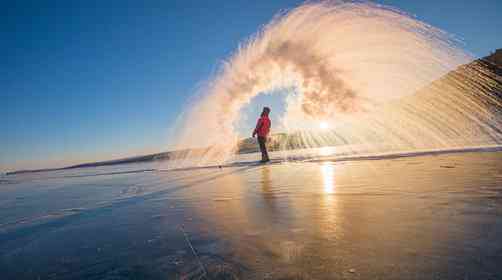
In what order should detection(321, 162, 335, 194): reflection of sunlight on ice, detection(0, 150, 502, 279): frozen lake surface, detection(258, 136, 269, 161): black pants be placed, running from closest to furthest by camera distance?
detection(0, 150, 502, 279): frozen lake surface < detection(321, 162, 335, 194): reflection of sunlight on ice < detection(258, 136, 269, 161): black pants

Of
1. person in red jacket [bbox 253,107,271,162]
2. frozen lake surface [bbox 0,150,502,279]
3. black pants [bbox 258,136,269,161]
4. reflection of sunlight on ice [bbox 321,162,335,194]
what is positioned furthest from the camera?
person in red jacket [bbox 253,107,271,162]

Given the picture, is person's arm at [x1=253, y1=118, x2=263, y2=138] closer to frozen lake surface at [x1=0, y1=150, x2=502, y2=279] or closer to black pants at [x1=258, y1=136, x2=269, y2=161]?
black pants at [x1=258, y1=136, x2=269, y2=161]

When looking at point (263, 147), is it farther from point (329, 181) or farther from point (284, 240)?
point (284, 240)

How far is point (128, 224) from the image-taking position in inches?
122

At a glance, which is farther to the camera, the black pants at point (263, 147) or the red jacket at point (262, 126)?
the red jacket at point (262, 126)

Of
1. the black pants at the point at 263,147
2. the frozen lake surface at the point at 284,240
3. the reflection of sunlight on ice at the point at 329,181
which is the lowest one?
the frozen lake surface at the point at 284,240

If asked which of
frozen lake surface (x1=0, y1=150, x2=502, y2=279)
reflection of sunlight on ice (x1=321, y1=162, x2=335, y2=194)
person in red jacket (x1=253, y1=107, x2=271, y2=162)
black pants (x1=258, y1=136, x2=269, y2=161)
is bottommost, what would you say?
frozen lake surface (x1=0, y1=150, x2=502, y2=279)

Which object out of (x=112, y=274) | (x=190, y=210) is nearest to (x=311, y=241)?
(x=112, y=274)

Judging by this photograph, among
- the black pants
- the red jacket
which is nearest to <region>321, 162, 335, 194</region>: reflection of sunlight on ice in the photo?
Answer: the black pants

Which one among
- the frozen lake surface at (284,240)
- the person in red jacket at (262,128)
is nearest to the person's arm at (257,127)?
the person in red jacket at (262,128)

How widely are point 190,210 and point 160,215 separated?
41 cm

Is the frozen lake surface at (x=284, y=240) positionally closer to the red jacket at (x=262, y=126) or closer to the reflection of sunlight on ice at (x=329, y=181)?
the reflection of sunlight on ice at (x=329, y=181)

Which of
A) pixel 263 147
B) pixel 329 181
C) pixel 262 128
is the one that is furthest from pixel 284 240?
pixel 262 128

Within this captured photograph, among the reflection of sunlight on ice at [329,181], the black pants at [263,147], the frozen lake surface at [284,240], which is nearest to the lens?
the frozen lake surface at [284,240]
